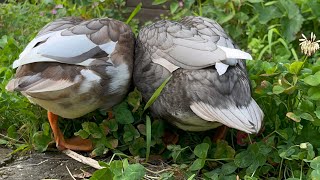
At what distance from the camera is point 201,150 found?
9.02 ft

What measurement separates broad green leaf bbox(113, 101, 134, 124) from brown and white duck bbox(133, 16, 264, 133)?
0.12 meters

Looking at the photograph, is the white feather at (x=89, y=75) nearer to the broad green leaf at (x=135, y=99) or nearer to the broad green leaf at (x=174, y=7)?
the broad green leaf at (x=135, y=99)

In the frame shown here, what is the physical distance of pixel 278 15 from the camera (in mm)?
4309

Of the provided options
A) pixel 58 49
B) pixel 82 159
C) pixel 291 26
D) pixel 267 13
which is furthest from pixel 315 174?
pixel 267 13

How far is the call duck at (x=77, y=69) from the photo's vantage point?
8.91 ft

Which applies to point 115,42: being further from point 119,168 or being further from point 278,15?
point 278,15

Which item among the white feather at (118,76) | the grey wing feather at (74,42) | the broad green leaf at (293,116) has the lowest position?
the broad green leaf at (293,116)

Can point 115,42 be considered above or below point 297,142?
above

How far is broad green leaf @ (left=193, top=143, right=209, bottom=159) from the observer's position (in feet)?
8.93

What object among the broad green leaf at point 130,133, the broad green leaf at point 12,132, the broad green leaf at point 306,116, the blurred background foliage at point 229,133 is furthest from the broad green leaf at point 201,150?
the broad green leaf at point 12,132

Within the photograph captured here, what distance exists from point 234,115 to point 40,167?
3.04 feet

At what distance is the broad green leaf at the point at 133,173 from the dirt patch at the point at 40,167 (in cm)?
42

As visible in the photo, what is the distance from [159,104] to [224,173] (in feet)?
1.33

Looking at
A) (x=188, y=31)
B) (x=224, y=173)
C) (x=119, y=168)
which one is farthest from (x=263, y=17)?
(x=119, y=168)
